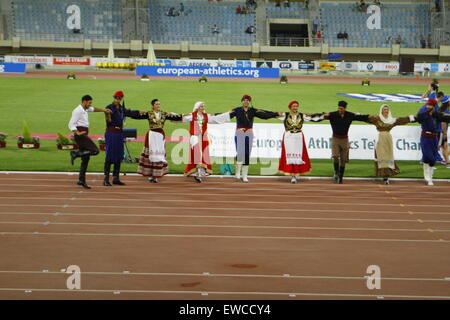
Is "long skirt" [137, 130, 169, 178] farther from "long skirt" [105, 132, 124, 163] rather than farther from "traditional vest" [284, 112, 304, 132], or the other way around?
"traditional vest" [284, 112, 304, 132]

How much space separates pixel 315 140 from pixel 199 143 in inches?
141

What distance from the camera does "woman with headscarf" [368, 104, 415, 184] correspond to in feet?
49.8

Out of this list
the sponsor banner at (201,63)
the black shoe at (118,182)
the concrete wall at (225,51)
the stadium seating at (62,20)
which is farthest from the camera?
the stadium seating at (62,20)

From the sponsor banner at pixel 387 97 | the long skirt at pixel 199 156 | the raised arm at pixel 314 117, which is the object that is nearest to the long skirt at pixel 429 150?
the raised arm at pixel 314 117

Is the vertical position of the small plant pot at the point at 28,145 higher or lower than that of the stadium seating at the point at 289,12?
lower

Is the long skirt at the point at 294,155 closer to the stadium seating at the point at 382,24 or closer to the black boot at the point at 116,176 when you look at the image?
the black boot at the point at 116,176

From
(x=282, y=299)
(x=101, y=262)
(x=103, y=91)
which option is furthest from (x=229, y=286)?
(x=103, y=91)

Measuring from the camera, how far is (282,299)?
25.3 ft

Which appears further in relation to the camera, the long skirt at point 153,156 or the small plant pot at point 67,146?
the small plant pot at point 67,146

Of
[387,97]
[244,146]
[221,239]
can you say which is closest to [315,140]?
[244,146]

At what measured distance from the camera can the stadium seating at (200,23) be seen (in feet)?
230

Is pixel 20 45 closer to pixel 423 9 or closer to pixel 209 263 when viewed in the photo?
pixel 423 9

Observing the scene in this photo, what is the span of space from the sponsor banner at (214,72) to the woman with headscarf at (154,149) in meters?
38.5

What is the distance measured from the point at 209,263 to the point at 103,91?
2858cm
